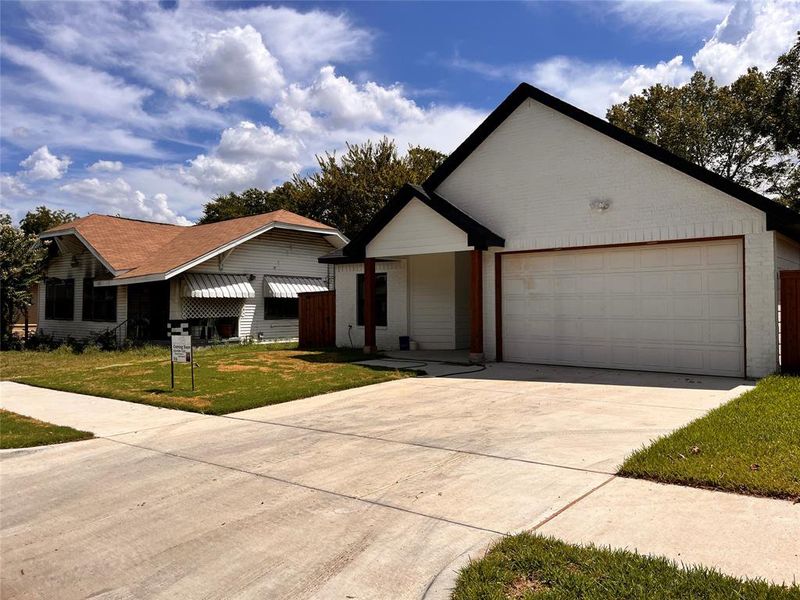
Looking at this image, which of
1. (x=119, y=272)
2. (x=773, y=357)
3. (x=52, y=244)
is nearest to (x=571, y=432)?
(x=773, y=357)

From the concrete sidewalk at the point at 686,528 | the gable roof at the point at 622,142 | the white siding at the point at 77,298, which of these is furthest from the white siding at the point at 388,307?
the concrete sidewalk at the point at 686,528

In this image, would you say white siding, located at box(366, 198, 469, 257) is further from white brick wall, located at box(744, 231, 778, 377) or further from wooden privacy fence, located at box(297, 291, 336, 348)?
white brick wall, located at box(744, 231, 778, 377)

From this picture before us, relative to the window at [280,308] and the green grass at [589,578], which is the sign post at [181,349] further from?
the window at [280,308]

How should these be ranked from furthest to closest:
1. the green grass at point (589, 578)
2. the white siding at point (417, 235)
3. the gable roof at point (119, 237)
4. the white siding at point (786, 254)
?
the gable roof at point (119, 237)
the white siding at point (417, 235)
the white siding at point (786, 254)
the green grass at point (589, 578)

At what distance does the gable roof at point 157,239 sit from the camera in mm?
20203

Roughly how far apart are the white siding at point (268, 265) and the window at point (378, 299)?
5629 mm

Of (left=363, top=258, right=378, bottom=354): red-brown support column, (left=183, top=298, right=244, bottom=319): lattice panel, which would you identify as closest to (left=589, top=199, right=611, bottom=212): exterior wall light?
(left=363, top=258, right=378, bottom=354): red-brown support column

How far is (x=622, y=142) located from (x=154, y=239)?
19.9 m

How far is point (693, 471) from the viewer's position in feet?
16.8

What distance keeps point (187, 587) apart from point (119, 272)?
1938cm

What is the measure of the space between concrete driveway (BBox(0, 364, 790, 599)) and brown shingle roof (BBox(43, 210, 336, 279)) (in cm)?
1231

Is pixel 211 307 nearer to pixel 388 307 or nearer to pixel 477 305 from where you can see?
pixel 388 307

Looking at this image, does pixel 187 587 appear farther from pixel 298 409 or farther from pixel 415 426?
pixel 298 409

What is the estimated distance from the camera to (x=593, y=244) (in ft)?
42.6
